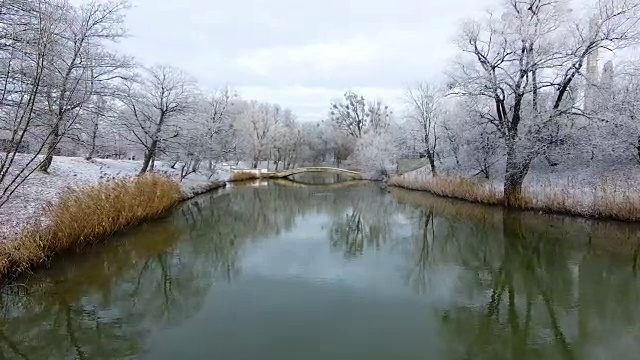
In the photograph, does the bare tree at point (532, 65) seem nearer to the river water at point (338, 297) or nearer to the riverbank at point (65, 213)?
the river water at point (338, 297)

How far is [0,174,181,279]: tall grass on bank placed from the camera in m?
6.63

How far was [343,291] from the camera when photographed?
21.2 ft

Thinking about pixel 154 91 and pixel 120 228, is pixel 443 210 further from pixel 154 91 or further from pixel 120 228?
pixel 154 91

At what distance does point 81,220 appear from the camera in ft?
27.9

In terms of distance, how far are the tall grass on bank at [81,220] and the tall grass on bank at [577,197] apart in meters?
12.2

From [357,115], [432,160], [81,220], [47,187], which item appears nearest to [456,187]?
[432,160]

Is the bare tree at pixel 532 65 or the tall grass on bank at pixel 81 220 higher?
the bare tree at pixel 532 65

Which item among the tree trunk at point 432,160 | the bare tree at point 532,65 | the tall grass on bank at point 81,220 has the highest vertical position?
the bare tree at point 532,65

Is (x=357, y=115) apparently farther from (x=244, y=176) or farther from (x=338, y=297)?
(x=338, y=297)

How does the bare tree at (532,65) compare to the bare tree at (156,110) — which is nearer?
the bare tree at (532,65)

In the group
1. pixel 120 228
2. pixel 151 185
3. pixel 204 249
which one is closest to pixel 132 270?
pixel 204 249

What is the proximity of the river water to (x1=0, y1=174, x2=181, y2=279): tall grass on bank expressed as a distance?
0.31 m

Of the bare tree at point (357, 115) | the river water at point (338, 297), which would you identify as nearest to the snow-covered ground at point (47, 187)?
the river water at point (338, 297)

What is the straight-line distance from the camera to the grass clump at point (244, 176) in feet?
110
